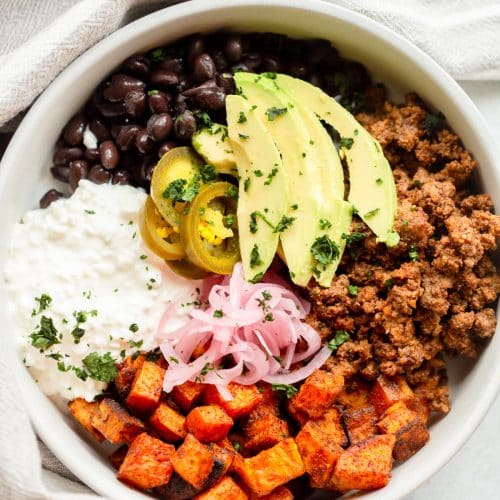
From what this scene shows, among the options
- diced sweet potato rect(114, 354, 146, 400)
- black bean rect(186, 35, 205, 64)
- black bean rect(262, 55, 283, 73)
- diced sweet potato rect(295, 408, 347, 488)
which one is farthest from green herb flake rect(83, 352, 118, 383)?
black bean rect(262, 55, 283, 73)

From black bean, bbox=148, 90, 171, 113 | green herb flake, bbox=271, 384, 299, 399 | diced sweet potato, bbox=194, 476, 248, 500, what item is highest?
black bean, bbox=148, 90, 171, 113

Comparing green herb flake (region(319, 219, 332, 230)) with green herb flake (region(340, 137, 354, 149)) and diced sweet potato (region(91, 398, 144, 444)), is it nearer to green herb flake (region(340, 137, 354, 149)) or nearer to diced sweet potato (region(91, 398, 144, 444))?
green herb flake (region(340, 137, 354, 149))

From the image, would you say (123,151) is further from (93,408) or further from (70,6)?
(93,408)

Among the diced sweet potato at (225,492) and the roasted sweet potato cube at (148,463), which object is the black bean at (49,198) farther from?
the diced sweet potato at (225,492)

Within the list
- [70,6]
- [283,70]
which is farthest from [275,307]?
[70,6]

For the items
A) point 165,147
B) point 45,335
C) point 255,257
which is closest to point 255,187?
point 255,257

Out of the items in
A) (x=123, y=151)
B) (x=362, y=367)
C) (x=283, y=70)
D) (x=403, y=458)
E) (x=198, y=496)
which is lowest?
(x=198, y=496)

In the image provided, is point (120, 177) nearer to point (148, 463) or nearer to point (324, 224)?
point (324, 224)
